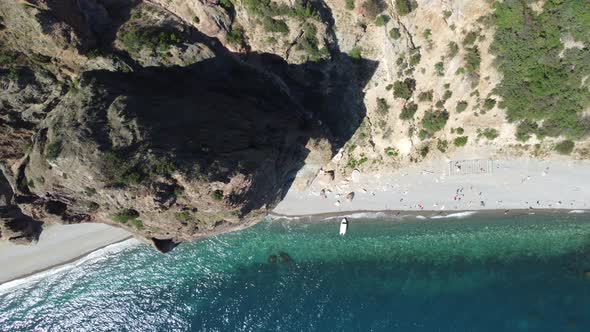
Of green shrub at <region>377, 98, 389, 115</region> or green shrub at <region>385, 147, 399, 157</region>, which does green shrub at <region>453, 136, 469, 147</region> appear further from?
green shrub at <region>377, 98, 389, 115</region>

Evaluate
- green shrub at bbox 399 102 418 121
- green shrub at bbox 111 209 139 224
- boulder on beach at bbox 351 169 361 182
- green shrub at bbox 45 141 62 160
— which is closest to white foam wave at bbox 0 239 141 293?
green shrub at bbox 111 209 139 224

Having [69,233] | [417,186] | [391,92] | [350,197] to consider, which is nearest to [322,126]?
[391,92]

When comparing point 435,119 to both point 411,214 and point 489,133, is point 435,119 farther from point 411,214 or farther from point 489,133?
point 411,214

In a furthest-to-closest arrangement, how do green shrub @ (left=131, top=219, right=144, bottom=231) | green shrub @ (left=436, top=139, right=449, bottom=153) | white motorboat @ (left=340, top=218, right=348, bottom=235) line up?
1. white motorboat @ (left=340, top=218, right=348, bottom=235)
2. green shrub @ (left=436, top=139, right=449, bottom=153)
3. green shrub @ (left=131, top=219, right=144, bottom=231)

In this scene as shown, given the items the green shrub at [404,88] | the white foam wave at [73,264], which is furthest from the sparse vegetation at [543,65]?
the white foam wave at [73,264]

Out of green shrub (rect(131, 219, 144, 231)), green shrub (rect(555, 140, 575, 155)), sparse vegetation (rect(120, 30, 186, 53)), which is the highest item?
sparse vegetation (rect(120, 30, 186, 53))

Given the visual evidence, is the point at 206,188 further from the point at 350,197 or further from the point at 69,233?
the point at 69,233
